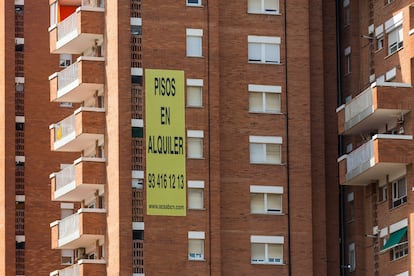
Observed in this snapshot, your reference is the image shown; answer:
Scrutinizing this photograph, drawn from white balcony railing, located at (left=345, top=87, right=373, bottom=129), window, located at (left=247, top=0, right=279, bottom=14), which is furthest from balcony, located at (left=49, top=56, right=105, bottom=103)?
white balcony railing, located at (left=345, top=87, right=373, bottom=129)

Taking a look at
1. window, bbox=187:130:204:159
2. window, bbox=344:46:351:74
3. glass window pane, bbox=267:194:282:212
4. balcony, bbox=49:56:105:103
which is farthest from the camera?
window, bbox=344:46:351:74

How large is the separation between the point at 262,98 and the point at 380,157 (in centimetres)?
826

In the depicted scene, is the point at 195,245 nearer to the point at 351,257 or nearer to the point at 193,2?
the point at 351,257

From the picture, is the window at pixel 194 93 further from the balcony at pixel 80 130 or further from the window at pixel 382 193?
the window at pixel 382 193

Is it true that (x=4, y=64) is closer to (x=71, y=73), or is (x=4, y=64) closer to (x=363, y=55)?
(x=71, y=73)

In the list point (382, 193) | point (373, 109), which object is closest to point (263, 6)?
point (373, 109)

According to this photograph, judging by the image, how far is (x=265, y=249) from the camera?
8931 cm

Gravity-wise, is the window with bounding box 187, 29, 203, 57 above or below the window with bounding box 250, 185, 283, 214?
above

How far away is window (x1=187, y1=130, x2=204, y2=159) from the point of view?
88.8 meters

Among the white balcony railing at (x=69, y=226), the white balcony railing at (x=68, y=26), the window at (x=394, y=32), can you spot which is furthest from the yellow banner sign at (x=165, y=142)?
the window at (x=394, y=32)

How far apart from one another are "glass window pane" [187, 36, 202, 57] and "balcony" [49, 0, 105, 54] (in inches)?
185

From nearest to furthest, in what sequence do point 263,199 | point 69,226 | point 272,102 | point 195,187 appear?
1. point 195,187
2. point 263,199
3. point 272,102
4. point 69,226

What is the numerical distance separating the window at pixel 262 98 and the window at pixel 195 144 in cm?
323

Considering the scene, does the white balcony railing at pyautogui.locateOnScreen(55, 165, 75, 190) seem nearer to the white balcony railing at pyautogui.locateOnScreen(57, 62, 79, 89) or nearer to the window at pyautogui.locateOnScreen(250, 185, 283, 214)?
the white balcony railing at pyautogui.locateOnScreen(57, 62, 79, 89)
